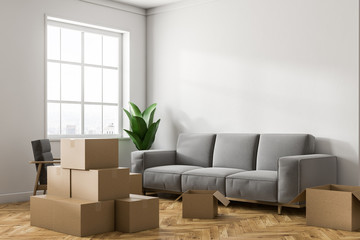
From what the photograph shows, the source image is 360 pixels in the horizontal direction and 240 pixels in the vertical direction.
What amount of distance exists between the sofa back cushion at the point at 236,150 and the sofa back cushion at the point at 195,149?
0.39ft

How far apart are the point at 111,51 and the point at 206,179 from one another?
271cm

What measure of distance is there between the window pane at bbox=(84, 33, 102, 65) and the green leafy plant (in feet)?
2.72

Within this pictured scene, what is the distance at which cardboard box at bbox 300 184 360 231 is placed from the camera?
4.06 metres

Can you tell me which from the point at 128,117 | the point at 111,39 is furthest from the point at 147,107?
the point at 111,39

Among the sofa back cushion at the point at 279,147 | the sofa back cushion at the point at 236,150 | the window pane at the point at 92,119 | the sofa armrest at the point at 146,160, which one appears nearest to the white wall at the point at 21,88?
the window pane at the point at 92,119

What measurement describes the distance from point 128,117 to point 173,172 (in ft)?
4.74

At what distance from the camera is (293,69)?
565cm

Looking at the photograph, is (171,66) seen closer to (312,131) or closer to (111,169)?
(312,131)

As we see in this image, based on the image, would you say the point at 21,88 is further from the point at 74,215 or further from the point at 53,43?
the point at 74,215

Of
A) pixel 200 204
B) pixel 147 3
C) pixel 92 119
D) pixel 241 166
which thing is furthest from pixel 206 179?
pixel 147 3

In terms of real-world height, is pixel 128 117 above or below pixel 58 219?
above

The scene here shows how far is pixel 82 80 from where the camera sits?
6.62 meters

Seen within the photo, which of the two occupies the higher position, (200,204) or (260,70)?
(260,70)

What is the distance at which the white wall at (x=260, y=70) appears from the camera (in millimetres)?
5242
